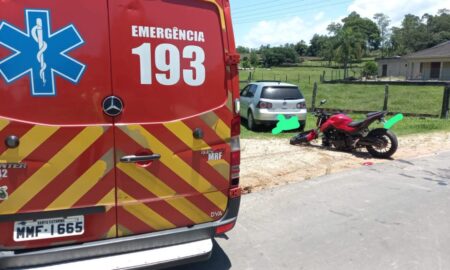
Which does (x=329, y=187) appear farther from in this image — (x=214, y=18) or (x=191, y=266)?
(x=214, y=18)

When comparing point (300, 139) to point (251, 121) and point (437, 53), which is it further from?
point (437, 53)

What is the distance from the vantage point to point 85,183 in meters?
3.14

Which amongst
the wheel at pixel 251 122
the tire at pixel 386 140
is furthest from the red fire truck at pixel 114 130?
the wheel at pixel 251 122

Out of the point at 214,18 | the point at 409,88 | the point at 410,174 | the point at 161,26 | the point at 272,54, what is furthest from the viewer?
the point at 272,54

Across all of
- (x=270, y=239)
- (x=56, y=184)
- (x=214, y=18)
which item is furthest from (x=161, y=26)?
(x=270, y=239)

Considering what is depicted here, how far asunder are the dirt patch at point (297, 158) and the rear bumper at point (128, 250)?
316 centimetres

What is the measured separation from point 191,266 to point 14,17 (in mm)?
2599

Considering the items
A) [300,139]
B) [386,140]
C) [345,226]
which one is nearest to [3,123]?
[345,226]

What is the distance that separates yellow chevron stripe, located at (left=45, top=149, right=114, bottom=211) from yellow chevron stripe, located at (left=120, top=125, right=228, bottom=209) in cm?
23

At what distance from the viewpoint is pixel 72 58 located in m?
2.97

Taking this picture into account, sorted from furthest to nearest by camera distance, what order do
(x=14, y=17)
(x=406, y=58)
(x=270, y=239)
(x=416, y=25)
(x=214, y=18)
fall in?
(x=416, y=25)
(x=406, y=58)
(x=270, y=239)
(x=214, y=18)
(x=14, y=17)

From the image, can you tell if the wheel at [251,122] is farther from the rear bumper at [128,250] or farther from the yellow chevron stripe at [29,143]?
the yellow chevron stripe at [29,143]

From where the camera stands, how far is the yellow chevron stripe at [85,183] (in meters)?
3.08

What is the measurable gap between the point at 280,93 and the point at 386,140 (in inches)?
186
